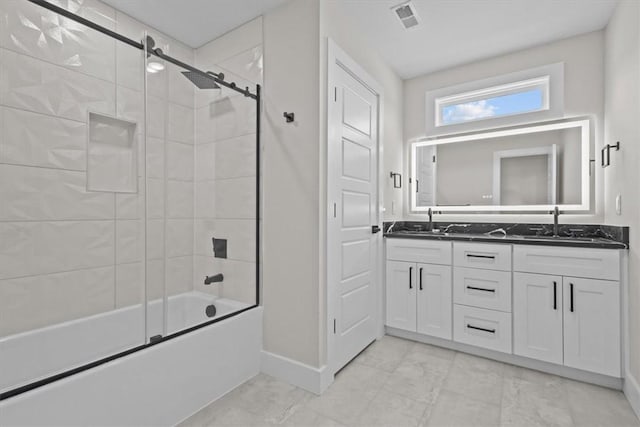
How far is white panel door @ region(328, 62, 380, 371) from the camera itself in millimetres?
2025

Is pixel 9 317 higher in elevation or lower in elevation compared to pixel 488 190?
lower

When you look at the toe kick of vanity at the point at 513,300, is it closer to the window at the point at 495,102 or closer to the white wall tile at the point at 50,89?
the window at the point at 495,102

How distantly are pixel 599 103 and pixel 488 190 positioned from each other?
3.29 ft

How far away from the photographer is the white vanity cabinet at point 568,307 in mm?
1876

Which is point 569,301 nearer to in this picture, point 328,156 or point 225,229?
point 328,156

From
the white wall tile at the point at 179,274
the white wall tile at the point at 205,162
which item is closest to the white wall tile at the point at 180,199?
the white wall tile at the point at 205,162

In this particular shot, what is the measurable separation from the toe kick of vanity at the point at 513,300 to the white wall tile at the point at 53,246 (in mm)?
2183

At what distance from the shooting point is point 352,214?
2.25 m

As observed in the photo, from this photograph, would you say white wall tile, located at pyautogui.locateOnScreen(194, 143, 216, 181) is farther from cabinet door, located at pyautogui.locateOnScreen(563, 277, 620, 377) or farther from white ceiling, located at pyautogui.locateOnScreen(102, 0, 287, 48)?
cabinet door, located at pyautogui.locateOnScreen(563, 277, 620, 377)

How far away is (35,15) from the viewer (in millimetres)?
1698

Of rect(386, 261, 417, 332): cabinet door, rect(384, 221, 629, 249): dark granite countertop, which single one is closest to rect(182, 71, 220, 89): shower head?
rect(384, 221, 629, 249): dark granite countertop

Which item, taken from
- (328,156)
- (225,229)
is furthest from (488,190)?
(225,229)

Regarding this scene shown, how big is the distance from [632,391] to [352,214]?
191 cm

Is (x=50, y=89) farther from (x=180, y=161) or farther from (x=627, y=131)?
(x=627, y=131)
